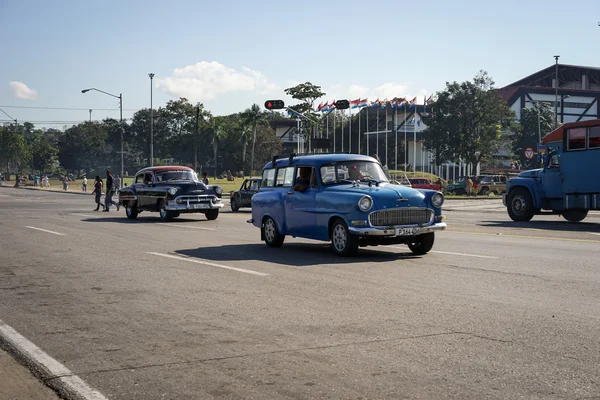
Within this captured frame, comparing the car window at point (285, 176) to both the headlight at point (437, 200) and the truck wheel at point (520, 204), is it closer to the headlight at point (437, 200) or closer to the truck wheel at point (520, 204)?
→ the headlight at point (437, 200)

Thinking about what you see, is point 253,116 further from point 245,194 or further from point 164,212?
point 164,212

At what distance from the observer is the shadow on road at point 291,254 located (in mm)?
12555

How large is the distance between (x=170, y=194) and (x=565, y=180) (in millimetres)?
12684

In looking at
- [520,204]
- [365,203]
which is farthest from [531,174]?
[365,203]

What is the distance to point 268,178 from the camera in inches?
602

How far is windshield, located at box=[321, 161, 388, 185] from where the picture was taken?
44.5 ft

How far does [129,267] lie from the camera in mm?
12039

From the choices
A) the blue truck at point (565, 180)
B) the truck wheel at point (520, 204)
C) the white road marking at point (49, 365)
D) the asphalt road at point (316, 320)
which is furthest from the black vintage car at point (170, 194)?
the white road marking at point (49, 365)

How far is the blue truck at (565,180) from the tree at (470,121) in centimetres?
4385

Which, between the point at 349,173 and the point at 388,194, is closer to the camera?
the point at 388,194

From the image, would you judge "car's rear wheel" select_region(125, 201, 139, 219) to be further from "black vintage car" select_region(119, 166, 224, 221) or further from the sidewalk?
the sidewalk

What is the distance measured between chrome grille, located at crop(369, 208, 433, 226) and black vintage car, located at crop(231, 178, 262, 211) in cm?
2041

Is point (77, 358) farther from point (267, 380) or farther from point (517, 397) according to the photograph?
point (517, 397)

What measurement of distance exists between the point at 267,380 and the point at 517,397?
1690 millimetres
